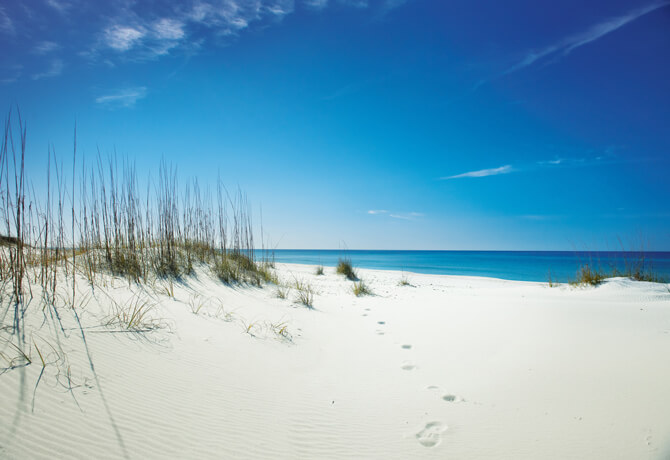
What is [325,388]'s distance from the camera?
5.91 feet

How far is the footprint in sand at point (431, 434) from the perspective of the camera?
52.1 inches

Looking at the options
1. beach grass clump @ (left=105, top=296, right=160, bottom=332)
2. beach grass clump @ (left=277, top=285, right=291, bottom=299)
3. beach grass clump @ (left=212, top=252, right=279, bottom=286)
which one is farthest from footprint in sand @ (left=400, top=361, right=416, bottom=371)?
beach grass clump @ (left=212, top=252, right=279, bottom=286)

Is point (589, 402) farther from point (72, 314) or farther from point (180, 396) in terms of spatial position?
point (72, 314)

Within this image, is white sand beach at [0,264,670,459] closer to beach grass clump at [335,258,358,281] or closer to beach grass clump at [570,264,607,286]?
beach grass clump at [570,264,607,286]

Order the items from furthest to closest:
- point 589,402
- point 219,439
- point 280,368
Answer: point 280,368, point 589,402, point 219,439

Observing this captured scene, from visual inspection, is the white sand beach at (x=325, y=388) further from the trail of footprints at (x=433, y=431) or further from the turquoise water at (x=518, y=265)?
the turquoise water at (x=518, y=265)

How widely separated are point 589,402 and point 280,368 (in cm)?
189

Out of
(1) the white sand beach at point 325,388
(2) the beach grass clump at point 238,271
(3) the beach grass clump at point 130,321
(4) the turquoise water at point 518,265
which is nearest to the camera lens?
(1) the white sand beach at point 325,388

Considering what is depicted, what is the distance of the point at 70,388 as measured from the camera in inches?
49.3

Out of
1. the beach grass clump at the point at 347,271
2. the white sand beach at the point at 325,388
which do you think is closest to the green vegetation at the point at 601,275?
the white sand beach at the point at 325,388

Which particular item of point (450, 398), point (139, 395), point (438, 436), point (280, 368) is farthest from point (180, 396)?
point (450, 398)

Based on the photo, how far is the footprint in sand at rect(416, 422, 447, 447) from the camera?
1.32 meters

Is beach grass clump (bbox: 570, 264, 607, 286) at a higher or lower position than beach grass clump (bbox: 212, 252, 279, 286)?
lower

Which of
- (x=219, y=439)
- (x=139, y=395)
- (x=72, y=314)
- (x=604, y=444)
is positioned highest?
(x=72, y=314)
